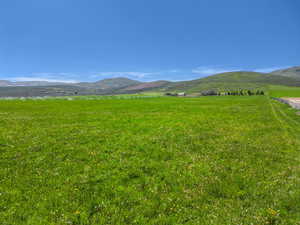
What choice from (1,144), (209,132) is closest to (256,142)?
(209,132)

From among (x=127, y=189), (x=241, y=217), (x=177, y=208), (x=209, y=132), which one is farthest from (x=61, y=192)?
(x=209, y=132)

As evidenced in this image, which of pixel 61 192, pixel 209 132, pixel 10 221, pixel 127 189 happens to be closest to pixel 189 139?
pixel 209 132

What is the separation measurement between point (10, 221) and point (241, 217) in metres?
9.20

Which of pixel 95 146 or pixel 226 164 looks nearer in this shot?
pixel 226 164

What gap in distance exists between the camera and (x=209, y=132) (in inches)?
845

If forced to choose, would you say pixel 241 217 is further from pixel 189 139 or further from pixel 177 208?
pixel 189 139

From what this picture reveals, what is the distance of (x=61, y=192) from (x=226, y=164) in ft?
34.9

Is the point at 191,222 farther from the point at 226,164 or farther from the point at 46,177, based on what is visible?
the point at 46,177

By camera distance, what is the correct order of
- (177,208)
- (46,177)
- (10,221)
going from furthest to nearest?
(46,177) → (177,208) → (10,221)

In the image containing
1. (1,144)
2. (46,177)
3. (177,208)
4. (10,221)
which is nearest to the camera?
(10,221)

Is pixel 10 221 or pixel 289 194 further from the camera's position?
pixel 289 194

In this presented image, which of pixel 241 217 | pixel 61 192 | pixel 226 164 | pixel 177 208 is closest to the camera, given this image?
pixel 241 217

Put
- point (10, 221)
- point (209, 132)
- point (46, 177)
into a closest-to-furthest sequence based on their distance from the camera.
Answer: point (10, 221) < point (46, 177) < point (209, 132)

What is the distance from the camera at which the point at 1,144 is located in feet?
49.6
